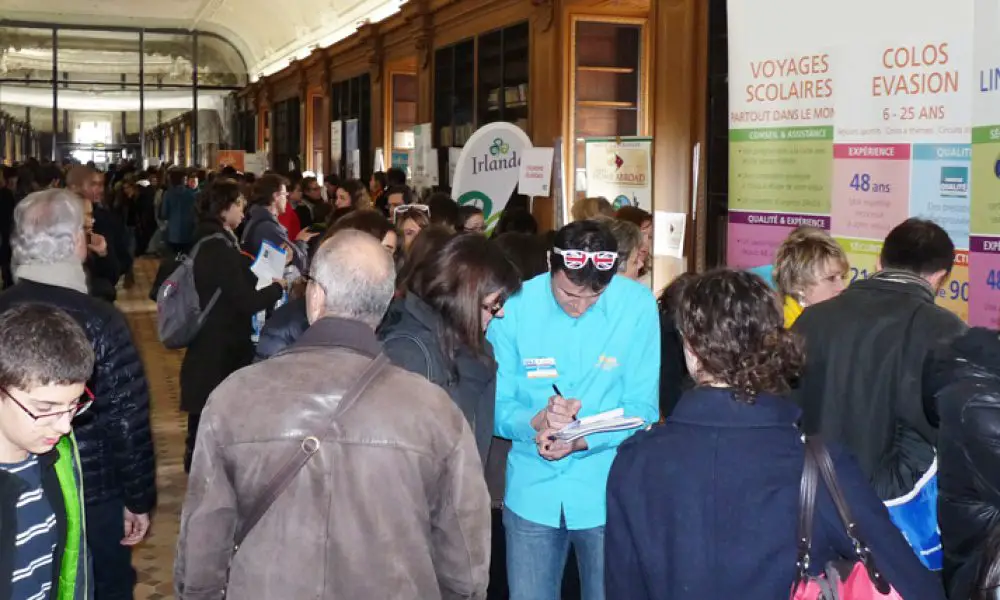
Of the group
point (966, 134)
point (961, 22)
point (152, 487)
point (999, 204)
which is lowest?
point (152, 487)

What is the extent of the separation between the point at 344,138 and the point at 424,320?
45.7 ft

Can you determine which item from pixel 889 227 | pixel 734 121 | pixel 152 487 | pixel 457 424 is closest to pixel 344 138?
pixel 734 121

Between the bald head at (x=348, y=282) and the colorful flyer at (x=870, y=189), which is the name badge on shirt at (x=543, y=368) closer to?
the bald head at (x=348, y=282)

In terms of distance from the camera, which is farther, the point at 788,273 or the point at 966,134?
the point at 966,134

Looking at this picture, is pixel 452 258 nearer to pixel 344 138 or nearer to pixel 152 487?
pixel 152 487

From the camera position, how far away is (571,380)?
318 centimetres

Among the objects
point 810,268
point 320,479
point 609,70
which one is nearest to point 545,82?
point 609,70

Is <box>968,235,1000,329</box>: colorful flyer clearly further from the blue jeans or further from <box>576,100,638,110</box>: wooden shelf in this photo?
<box>576,100,638,110</box>: wooden shelf

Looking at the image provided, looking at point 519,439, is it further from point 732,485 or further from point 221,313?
point 221,313

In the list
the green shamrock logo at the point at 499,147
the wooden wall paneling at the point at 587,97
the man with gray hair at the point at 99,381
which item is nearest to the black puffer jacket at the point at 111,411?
the man with gray hair at the point at 99,381

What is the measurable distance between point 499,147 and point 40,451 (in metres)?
6.65

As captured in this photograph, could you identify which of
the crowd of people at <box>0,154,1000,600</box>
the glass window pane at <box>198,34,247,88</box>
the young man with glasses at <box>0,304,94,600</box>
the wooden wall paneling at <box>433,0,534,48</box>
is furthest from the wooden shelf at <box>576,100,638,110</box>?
the glass window pane at <box>198,34,247,88</box>

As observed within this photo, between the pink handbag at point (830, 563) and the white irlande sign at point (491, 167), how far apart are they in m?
6.46

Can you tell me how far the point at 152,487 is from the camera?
3.32 m
